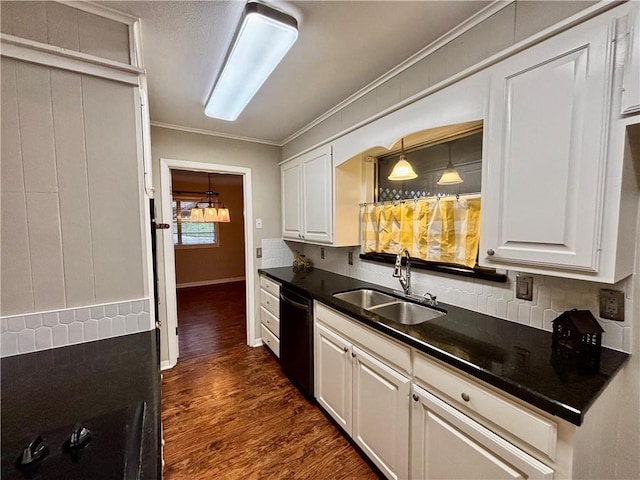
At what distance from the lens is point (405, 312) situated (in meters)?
1.94

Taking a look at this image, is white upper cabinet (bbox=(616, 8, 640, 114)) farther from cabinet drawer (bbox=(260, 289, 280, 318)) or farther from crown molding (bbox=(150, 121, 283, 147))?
crown molding (bbox=(150, 121, 283, 147))

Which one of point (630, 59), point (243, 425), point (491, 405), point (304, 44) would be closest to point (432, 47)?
point (304, 44)

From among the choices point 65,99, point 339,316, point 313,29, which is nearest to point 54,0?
point 65,99

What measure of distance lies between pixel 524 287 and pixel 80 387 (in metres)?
1.92

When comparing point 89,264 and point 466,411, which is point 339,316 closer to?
point 466,411

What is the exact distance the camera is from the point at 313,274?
2875mm

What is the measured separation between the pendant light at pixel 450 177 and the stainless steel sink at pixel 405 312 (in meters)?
0.84

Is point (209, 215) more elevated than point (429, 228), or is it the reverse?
point (209, 215)

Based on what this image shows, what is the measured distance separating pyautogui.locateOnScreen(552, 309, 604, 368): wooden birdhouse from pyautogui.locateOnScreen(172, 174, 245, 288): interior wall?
5.97 metres

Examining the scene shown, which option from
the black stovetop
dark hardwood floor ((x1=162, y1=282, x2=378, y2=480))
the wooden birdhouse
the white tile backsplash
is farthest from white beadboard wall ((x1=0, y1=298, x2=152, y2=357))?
the wooden birdhouse

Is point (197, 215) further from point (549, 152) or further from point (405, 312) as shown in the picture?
point (549, 152)

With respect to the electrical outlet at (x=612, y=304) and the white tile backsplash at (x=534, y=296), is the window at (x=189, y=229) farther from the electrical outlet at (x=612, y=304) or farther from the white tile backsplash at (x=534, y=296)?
the electrical outlet at (x=612, y=304)

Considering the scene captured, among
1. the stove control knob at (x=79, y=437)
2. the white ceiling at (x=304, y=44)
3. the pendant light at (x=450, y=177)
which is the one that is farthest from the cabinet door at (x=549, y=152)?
the stove control knob at (x=79, y=437)

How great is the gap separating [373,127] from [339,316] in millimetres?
1311
